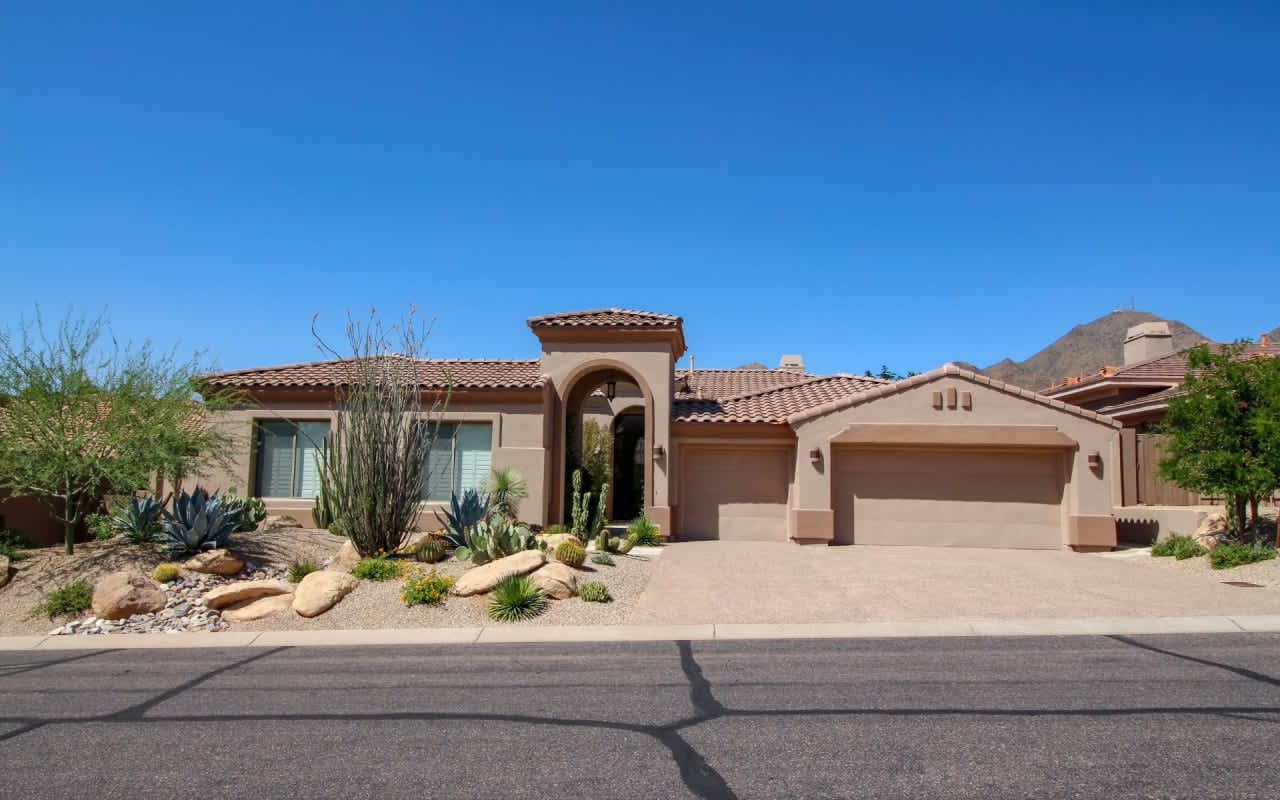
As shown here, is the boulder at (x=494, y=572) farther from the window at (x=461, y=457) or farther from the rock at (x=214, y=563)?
the window at (x=461, y=457)

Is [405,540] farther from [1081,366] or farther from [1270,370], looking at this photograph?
[1081,366]

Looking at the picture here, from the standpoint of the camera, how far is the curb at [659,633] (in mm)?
11266

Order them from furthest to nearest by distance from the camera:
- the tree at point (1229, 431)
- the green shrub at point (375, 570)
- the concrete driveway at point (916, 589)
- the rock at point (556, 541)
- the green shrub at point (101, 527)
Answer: the tree at point (1229, 431) < the green shrub at point (101, 527) < the rock at point (556, 541) < the green shrub at point (375, 570) < the concrete driveway at point (916, 589)

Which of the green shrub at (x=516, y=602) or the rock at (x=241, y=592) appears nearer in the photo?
the green shrub at (x=516, y=602)

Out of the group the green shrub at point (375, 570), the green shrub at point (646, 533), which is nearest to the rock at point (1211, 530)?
the green shrub at point (646, 533)

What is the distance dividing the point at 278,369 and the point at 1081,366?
257 ft

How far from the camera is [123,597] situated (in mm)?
12797

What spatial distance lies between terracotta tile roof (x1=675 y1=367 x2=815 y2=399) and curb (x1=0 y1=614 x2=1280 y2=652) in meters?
14.5

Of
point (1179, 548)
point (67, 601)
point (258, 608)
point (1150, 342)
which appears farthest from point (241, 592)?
point (1150, 342)

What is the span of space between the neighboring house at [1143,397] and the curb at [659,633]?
24.7ft

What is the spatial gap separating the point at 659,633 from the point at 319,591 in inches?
196

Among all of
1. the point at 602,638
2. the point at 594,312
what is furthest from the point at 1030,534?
the point at 602,638

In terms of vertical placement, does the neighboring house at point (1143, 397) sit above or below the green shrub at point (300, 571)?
above

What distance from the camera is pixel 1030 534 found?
20172mm
